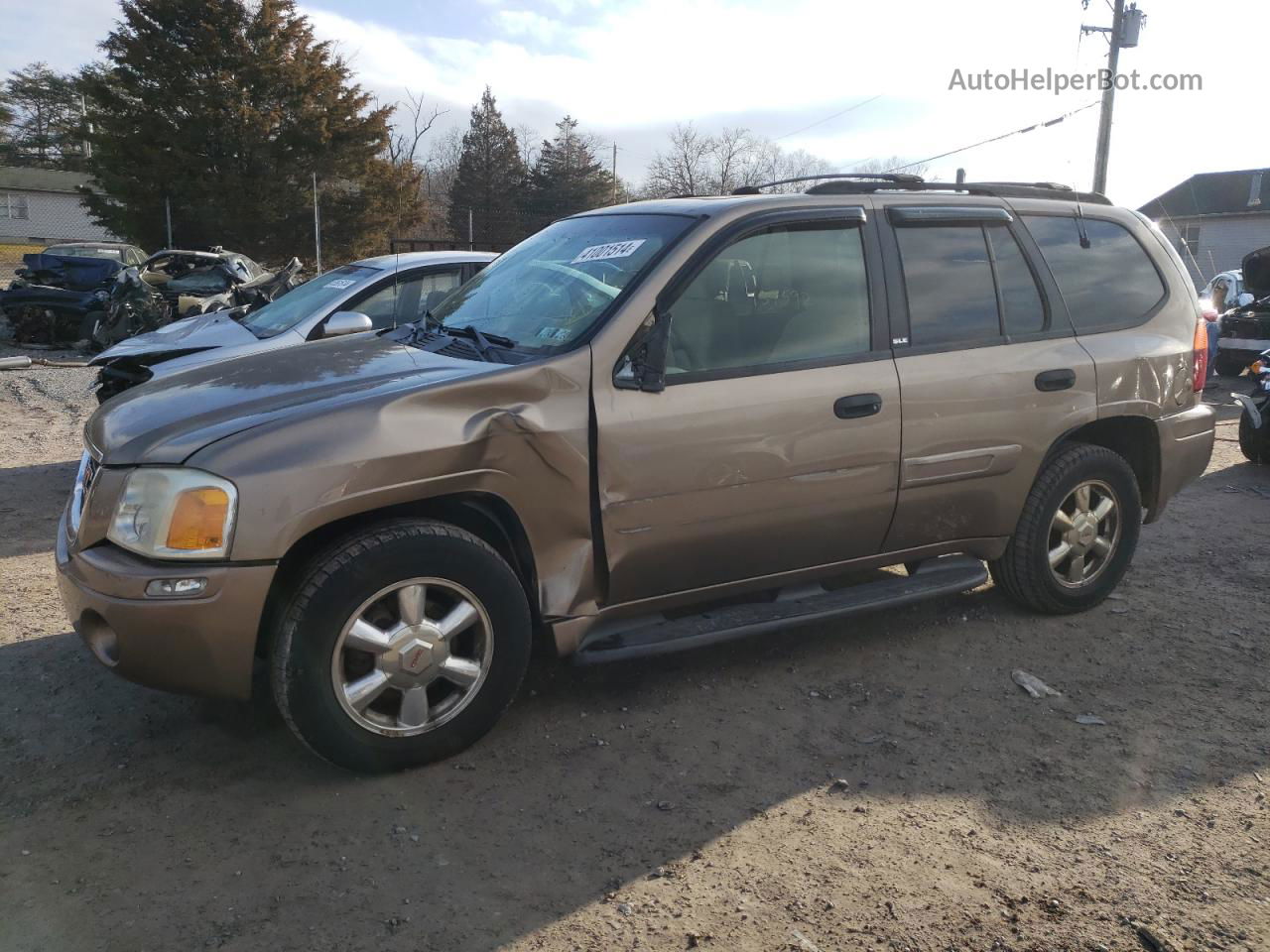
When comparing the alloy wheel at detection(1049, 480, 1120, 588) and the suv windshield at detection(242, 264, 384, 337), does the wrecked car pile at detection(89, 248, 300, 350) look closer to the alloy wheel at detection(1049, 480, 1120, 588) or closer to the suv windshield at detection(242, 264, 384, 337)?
the suv windshield at detection(242, 264, 384, 337)

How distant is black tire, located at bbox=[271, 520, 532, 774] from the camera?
302cm

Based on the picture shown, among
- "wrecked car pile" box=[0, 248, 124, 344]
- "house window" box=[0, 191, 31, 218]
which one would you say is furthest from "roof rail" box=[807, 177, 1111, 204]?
"house window" box=[0, 191, 31, 218]

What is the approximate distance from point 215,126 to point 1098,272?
28.6 metres

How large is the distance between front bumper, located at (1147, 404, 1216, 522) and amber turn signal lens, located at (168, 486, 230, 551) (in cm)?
416

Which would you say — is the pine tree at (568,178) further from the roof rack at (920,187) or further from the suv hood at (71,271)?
the roof rack at (920,187)

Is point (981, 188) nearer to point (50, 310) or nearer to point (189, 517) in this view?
point (189, 517)

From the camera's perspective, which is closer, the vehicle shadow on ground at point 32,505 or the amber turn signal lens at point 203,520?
the amber turn signal lens at point 203,520

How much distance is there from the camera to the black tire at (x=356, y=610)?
119 inches

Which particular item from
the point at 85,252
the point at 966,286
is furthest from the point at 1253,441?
the point at 85,252

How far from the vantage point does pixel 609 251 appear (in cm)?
392

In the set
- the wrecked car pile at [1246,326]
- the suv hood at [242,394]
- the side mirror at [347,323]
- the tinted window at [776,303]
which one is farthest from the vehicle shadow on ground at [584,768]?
the wrecked car pile at [1246,326]

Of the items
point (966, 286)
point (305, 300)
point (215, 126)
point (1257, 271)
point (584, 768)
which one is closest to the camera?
point (584, 768)

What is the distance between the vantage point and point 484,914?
2.62 m

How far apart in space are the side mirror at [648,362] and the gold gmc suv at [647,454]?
12 millimetres
